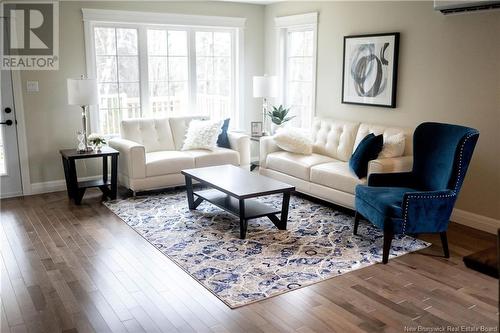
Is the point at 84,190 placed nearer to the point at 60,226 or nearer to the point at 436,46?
the point at 60,226

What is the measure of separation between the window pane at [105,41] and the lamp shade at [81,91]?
0.78 metres

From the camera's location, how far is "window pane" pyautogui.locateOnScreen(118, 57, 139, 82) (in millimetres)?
5997

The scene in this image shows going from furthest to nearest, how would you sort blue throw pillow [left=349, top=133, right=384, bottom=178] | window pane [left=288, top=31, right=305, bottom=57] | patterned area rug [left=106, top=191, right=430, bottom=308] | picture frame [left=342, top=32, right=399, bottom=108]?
window pane [left=288, top=31, right=305, bottom=57] → picture frame [left=342, top=32, right=399, bottom=108] → blue throw pillow [left=349, top=133, right=384, bottom=178] → patterned area rug [left=106, top=191, right=430, bottom=308]

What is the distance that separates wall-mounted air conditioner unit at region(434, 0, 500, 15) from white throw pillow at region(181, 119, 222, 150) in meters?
2.84

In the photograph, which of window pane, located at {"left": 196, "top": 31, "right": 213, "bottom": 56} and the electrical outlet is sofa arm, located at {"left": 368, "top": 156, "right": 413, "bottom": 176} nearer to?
window pane, located at {"left": 196, "top": 31, "right": 213, "bottom": 56}

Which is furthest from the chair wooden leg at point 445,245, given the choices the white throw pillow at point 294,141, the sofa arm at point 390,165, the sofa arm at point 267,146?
the sofa arm at point 267,146

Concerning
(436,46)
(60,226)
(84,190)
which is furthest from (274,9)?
(60,226)

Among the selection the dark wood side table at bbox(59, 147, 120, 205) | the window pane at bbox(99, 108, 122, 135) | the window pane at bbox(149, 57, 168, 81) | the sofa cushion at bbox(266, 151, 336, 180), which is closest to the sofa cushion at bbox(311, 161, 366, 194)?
the sofa cushion at bbox(266, 151, 336, 180)

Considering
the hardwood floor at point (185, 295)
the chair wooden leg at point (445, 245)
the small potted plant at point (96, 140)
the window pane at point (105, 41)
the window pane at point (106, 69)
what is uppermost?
the window pane at point (105, 41)

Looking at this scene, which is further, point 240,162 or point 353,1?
point 240,162

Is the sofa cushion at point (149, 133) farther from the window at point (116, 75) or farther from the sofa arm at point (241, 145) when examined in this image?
the sofa arm at point (241, 145)

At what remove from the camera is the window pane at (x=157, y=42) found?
243 inches

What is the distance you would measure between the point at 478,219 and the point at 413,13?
6.99ft

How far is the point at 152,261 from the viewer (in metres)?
3.68
